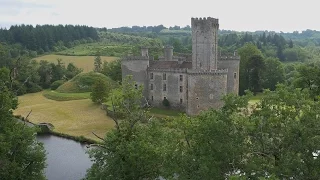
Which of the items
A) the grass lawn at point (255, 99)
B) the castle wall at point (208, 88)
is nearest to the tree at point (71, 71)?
the grass lawn at point (255, 99)

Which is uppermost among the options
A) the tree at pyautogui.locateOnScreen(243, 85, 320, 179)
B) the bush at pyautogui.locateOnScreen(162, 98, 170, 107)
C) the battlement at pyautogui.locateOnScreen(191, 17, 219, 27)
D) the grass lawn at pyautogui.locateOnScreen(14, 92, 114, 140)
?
the battlement at pyautogui.locateOnScreen(191, 17, 219, 27)

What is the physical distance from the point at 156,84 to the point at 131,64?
461cm

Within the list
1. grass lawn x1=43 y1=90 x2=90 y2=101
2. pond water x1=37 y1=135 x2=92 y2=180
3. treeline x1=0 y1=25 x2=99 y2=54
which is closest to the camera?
pond water x1=37 y1=135 x2=92 y2=180

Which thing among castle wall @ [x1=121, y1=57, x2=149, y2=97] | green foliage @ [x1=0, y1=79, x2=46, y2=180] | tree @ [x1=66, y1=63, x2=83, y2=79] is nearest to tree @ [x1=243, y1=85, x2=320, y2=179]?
green foliage @ [x1=0, y1=79, x2=46, y2=180]

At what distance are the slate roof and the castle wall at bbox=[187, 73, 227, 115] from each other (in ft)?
15.1

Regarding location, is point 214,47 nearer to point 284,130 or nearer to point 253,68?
point 253,68

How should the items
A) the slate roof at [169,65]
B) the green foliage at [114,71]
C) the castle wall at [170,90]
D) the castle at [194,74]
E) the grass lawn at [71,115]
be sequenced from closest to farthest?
1. the grass lawn at [71,115]
2. the castle at [194,74]
3. the castle wall at [170,90]
4. the slate roof at [169,65]
5. the green foliage at [114,71]

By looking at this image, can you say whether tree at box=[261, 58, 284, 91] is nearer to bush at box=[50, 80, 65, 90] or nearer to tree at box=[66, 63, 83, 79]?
bush at box=[50, 80, 65, 90]

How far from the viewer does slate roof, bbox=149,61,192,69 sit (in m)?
50.7

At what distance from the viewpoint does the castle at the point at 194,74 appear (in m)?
45.2

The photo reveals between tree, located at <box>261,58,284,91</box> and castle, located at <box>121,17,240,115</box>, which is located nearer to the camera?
castle, located at <box>121,17,240,115</box>

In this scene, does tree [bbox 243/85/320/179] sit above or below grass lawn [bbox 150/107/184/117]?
above

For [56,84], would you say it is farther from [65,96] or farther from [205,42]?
[205,42]

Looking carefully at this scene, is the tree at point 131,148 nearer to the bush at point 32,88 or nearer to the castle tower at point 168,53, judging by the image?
the castle tower at point 168,53
